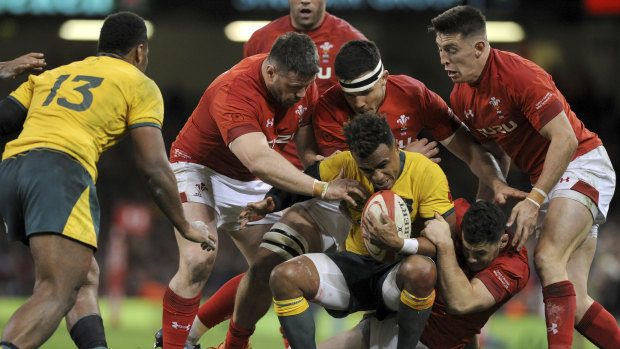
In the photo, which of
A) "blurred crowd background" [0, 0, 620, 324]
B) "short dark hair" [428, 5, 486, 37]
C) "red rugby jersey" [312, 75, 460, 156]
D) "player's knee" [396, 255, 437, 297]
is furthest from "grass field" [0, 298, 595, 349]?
"player's knee" [396, 255, 437, 297]

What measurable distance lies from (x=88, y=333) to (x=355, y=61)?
2.60 m

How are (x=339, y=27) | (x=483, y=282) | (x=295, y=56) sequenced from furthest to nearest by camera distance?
(x=339, y=27) → (x=295, y=56) → (x=483, y=282)

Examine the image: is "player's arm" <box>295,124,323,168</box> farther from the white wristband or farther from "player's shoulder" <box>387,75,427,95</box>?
the white wristband

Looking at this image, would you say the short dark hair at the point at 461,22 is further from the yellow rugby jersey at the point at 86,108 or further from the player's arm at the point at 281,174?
the yellow rugby jersey at the point at 86,108

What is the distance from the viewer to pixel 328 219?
6.04m

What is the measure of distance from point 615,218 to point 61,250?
1520 centimetres

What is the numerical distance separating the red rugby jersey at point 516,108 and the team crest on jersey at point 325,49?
1273mm

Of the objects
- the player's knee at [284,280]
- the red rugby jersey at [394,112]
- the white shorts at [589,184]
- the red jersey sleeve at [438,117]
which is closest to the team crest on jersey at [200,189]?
the red rugby jersey at [394,112]

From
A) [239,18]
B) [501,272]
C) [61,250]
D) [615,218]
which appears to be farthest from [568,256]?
[615,218]

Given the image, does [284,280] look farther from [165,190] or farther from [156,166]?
[156,166]

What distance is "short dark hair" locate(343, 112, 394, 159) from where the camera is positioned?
5152 millimetres

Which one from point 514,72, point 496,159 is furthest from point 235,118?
point 496,159

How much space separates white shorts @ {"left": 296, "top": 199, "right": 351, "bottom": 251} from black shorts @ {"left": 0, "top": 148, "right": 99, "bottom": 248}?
178cm

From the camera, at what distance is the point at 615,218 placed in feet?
57.4
